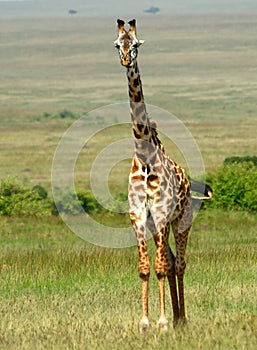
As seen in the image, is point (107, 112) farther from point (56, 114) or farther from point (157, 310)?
point (157, 310)

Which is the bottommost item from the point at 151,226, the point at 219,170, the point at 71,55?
the point at 71,55

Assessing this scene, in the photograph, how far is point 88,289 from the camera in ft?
38.1

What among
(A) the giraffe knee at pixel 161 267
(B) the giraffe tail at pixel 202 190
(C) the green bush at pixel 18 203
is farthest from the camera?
(C) the green bush at pixel 18 203

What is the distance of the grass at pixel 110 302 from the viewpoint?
26.7ft

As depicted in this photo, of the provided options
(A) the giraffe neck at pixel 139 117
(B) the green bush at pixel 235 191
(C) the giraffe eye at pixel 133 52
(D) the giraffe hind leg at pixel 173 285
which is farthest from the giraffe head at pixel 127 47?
(B) the green bush at pixel 235 191

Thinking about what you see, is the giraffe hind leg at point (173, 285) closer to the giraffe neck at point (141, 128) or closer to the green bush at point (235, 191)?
the giraffe neck at point (141, 128)

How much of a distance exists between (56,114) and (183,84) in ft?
130

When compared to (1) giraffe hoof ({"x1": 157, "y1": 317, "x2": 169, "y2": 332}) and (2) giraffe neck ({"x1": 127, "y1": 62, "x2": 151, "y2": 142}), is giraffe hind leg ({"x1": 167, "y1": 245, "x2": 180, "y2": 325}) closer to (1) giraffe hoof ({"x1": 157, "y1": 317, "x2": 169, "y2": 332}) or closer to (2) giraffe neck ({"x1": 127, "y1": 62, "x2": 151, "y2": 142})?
(1) giraffe hoof ({"x1": 157, "y1": 317, "x2": 169, "y2": 332})

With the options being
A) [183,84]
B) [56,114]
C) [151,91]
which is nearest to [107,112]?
[56,114]

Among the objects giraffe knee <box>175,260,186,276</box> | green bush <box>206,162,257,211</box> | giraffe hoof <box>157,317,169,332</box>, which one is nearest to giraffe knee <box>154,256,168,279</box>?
giraffe hoof <box>157,317,169,332</box>

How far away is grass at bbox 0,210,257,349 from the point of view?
320 inches

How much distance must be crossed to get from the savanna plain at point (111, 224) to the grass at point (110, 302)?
0.06ft

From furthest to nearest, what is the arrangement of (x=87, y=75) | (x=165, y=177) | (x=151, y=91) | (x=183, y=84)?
(x=87, y=75) → (x=183, y=84) → (x=151, y=91) → (x=165, y=177)

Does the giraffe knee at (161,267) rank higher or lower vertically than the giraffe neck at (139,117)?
lower
